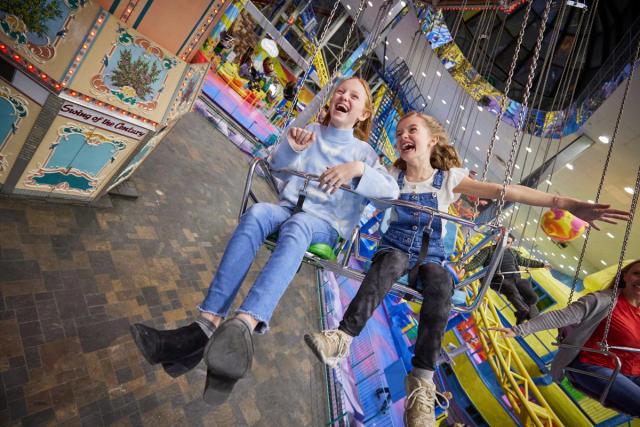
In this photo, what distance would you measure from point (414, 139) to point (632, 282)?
1.96 m

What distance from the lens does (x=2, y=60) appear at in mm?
2277

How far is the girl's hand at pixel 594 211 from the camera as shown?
5.07 ft

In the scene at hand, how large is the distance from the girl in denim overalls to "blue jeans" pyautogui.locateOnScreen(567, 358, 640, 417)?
131 cm

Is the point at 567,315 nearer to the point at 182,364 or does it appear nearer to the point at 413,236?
the point at 413,236

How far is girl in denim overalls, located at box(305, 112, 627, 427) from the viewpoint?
1376mm

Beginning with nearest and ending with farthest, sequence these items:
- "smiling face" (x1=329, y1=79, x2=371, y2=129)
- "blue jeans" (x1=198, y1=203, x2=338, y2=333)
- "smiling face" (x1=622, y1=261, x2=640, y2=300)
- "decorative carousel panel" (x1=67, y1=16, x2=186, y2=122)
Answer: "blue jeans" (x1=198, y1=203, x2=338, y2=333) < "smiling face" (x1=329, y1=79, x2=371, y2=129) < "smiling face" (x1=622, y1=261, x2=640, y2=300) < "decorative carousel panel" (x1=67, y1=16, x2=186, y2=122)

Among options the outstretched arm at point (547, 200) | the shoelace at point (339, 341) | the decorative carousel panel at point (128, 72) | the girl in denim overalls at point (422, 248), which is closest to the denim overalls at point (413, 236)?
the girl in denim overalls at point (422, 248)

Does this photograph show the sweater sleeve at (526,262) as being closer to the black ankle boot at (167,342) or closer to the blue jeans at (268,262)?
the blue jeans at (268,262)

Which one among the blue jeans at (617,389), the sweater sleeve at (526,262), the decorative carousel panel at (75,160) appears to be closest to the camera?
the blue jeans at (617,389)

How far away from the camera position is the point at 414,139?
195 cm

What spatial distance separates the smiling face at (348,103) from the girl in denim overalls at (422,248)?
0.29 m

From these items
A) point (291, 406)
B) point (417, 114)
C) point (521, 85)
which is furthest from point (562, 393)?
point (521, 85)

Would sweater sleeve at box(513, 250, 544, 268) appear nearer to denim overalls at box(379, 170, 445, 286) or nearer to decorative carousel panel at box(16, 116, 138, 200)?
denim overalls at box(379, 170, 445, 286)

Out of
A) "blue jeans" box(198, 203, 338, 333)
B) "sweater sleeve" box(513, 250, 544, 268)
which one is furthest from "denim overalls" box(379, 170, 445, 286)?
"sweater sleeve" box(513, 250, 544, 268)
